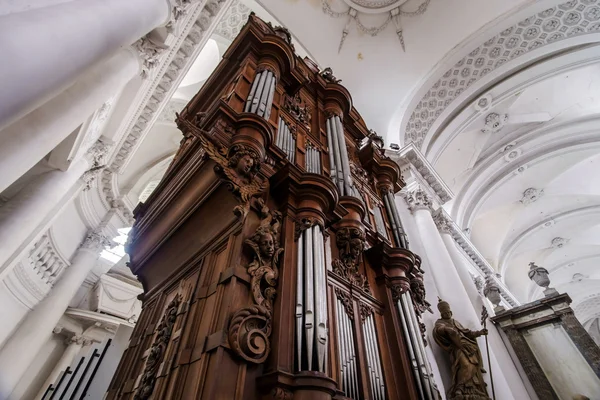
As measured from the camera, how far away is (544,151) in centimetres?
1015

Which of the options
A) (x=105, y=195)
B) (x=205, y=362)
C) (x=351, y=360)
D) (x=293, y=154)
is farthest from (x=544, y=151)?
(x=105, y=195)

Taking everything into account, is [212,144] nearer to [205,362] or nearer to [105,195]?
[205,362]

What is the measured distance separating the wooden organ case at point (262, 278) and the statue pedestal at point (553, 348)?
297cm

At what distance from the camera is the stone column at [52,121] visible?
2.37 metres

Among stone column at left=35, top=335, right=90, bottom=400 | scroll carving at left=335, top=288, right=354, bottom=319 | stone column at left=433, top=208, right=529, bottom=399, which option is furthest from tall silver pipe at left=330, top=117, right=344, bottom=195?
stone column at left=35, top=335, right=90, bottom=400

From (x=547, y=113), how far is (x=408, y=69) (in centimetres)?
516

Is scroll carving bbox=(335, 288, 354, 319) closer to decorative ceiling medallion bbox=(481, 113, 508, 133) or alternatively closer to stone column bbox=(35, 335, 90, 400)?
stone column bbox=(35, 335, 90, 400)

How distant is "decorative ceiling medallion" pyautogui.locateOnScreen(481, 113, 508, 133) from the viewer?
927 centimetres

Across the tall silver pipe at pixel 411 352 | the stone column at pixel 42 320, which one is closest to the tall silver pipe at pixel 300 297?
the tall silver pipe at pixel 411 352

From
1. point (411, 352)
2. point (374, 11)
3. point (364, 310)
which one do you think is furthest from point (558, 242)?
point (364, 310)

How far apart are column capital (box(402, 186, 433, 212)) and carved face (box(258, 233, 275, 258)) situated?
500 centimetres

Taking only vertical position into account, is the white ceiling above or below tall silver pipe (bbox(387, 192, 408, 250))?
above

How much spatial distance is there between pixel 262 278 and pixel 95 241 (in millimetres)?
6566

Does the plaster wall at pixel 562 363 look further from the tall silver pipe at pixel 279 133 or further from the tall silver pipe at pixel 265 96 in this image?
the tall silver pipe at pixel 265 96
